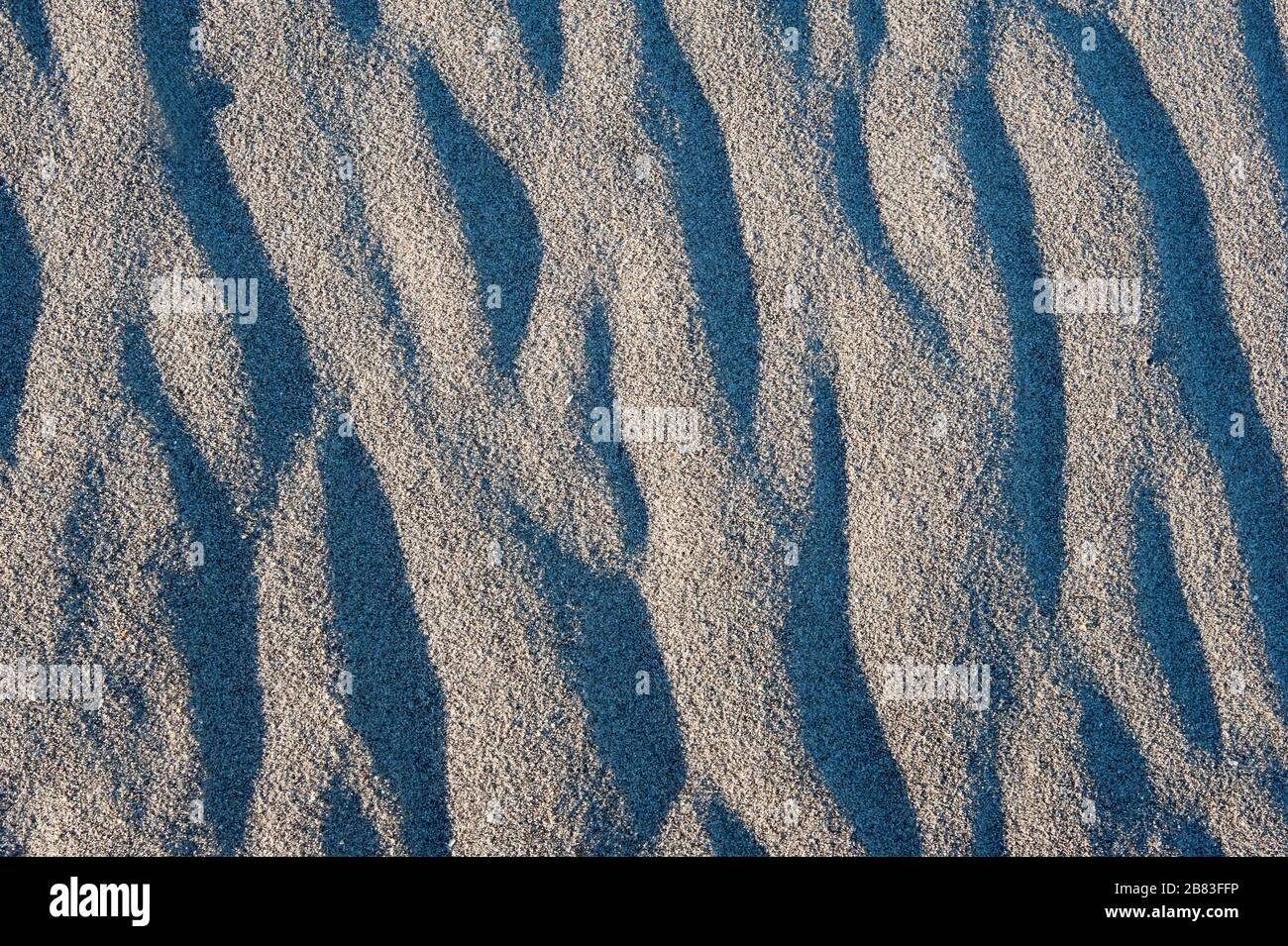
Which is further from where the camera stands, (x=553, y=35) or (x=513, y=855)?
(x=553, y=35)

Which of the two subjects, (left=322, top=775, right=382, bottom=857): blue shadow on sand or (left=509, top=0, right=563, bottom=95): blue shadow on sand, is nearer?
(left=322, top=775, right=382, bottom=857): blue shadow on sand

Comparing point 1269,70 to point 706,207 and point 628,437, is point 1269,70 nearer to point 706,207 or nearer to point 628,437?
point 706,207

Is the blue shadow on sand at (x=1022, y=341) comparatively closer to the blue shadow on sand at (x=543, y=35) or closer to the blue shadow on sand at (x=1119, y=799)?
the blue shadow on sand at (x=1119, y=799)

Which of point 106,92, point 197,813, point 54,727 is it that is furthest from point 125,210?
point 197,813
